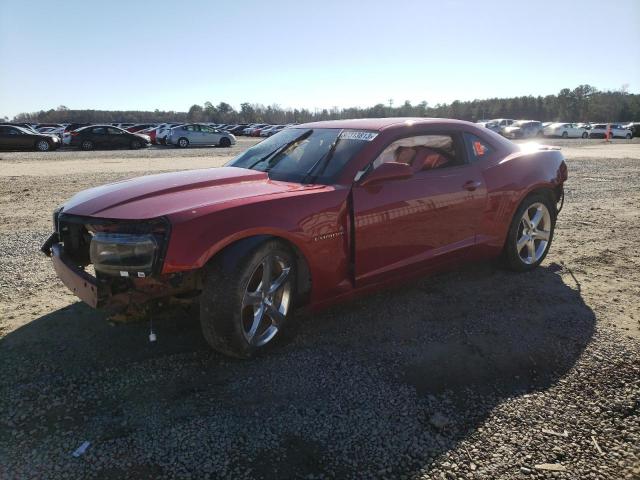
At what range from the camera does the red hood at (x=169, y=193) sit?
282cm

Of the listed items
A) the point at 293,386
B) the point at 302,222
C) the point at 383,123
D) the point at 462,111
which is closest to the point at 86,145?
the point at 383,123

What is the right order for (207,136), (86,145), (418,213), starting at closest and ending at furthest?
(418,213), (86,145), (207,136)

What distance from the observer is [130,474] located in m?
2.07

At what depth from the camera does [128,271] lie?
8.63ft

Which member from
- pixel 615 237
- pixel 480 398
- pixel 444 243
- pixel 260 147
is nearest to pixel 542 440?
pixel 480 398

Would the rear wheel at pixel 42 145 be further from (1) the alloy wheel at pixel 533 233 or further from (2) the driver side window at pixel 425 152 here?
(1) the alloy wheel at pixel 533 233

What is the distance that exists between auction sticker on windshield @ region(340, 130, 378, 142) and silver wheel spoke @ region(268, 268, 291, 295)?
4.09 ft

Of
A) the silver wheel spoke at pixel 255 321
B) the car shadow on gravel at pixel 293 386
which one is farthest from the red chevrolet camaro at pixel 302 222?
the car shadow on gravel at pixel 293 386

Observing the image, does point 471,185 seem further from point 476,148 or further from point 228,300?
point 228,300

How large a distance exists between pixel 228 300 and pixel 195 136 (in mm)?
28660

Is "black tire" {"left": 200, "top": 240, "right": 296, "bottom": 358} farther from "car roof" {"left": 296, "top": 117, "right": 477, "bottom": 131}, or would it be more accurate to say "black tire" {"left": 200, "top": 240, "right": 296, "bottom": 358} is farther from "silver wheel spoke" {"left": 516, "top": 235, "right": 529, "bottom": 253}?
"silver wheel spoke" {"left": 516, "top": 235, "right": 529, "bottom": 253}

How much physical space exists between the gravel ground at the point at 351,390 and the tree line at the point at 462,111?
6735cm

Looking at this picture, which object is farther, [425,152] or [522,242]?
[522,242]

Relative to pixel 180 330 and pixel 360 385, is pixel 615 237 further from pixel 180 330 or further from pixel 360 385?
pixel 180 330
